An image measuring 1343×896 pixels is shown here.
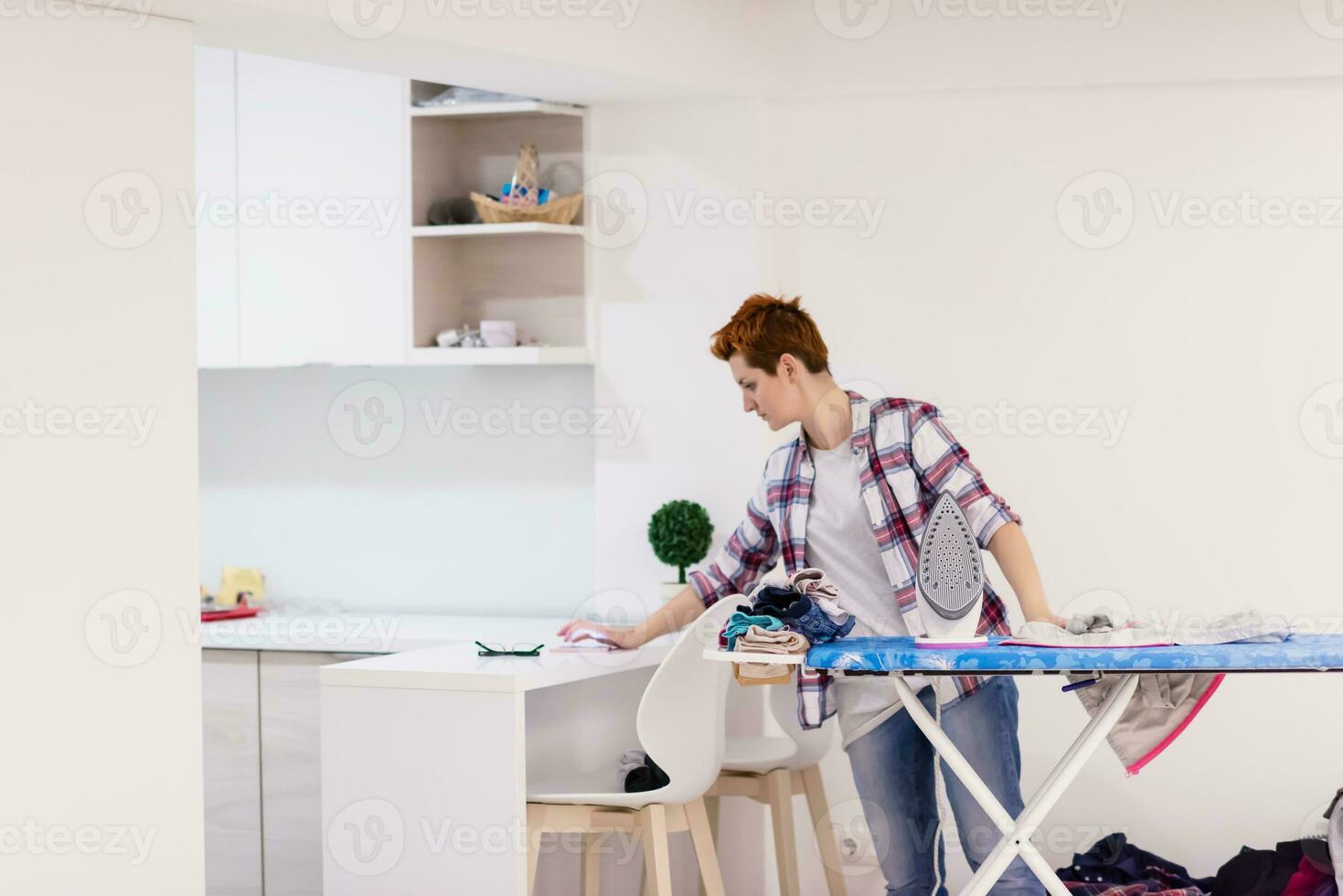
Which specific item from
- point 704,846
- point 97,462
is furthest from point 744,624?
point 97,462

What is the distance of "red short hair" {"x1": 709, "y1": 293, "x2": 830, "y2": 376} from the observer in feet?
9.84

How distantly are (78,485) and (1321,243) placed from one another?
293cm

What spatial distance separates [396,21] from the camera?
3.04 metres

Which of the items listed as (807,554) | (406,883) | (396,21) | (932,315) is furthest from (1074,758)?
(396,21)

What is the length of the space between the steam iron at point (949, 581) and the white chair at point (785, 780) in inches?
35.7

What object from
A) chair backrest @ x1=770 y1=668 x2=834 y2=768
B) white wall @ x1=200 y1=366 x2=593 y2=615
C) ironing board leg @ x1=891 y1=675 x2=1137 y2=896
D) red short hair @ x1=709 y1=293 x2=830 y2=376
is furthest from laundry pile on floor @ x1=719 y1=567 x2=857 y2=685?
white wall @ x1=200 y1=366 x2=593 y2=615

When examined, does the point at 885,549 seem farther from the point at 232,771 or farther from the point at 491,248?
the point at 232,771

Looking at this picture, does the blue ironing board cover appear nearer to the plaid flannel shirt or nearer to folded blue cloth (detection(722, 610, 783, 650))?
folded blue cloth (detection(722, 610, 783, 650))

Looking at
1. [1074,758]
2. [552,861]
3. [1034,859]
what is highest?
[1074,758]

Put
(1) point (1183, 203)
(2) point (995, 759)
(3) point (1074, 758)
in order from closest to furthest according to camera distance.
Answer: (3) point (1074, 758)
(2) point (995, 759)
(1) point (1183, 203)

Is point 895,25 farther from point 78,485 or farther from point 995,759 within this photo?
point 78,485

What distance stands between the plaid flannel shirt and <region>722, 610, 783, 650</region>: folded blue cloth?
24 cm

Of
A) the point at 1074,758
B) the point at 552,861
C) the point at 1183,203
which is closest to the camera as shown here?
the point at 1074,758

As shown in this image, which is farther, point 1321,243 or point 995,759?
point 1321,243
